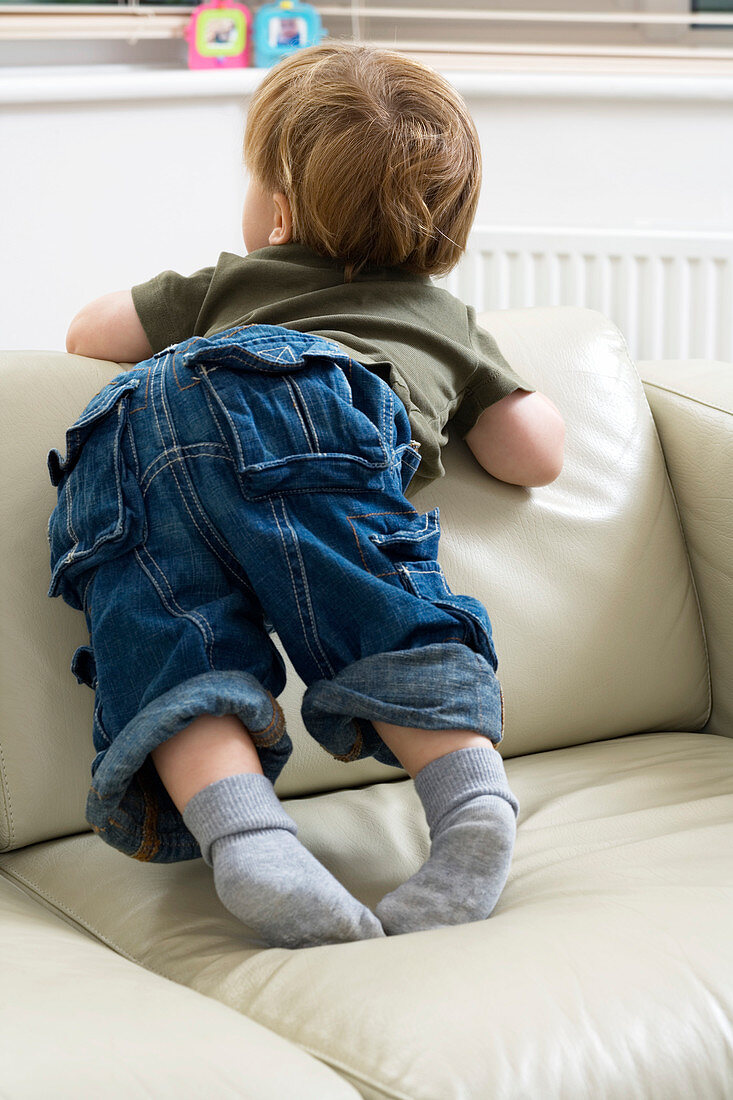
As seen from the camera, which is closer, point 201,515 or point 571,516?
point 201,515

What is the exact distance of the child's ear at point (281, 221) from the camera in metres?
1.10

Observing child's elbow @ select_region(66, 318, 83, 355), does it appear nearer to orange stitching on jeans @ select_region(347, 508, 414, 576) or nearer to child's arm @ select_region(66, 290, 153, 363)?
child's arm @ select_region(66, 290, 153, 363)

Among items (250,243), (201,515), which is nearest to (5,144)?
(250,243)

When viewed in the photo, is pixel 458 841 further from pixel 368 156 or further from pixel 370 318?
pixel 368 156

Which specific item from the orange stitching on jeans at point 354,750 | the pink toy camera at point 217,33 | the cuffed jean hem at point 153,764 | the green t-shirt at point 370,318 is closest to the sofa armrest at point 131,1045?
the cuffed jean hem at point 153,764

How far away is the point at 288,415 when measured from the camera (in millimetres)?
888

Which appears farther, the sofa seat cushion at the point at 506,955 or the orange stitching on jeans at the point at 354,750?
the orange stitching on jeans at the point at 354,750

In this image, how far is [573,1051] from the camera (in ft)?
2.17

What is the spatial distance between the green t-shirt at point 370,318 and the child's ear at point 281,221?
1 centimetres

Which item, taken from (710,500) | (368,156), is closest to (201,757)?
(368,156)

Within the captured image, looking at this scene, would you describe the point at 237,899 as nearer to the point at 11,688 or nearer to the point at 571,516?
the point at 11,688

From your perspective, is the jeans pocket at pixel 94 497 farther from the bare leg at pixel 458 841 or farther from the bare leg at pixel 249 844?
the bare leg at pixel 458 841

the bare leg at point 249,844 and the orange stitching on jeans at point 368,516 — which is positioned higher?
the orange stitching on jeans at point 368,516

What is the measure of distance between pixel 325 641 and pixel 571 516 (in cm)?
46
